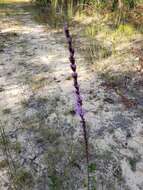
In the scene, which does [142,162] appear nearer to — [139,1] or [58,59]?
[58,59]

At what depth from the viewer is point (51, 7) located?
1003 centimetres

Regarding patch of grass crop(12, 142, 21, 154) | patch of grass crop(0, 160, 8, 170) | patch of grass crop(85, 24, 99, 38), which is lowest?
patch of grass crop(0, 160, 8, 170)

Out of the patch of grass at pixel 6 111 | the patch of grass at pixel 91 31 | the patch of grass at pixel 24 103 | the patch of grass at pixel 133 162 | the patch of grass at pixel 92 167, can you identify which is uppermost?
the patch of grass at pixel 91 31

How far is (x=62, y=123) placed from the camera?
15.4 feet

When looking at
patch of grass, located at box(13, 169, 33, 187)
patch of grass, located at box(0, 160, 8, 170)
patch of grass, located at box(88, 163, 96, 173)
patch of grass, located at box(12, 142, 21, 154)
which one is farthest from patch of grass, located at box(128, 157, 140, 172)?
patch of grass, located at box(0, 160, 8, 170)

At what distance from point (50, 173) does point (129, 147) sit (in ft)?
3.67

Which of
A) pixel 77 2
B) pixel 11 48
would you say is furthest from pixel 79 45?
pixel 77 2

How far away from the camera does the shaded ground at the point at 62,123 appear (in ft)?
12.5

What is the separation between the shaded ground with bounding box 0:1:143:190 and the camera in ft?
12.5

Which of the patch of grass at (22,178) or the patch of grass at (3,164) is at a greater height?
the patch of grass at (3,164)

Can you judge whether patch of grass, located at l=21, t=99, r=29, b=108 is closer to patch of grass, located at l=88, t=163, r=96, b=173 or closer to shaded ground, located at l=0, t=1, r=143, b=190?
shaded ground, located at l=0, t=1, r=143, b=190

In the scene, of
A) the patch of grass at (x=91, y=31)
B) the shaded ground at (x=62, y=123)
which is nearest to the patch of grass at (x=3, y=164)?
the shaded ground at (x=62, y=123)

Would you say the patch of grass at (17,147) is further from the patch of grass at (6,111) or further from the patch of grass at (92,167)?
the patch of grass at (92,167)

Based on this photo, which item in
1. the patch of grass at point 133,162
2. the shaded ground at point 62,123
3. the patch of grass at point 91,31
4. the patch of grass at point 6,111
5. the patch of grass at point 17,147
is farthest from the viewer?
the patch of grass at point 91,31
